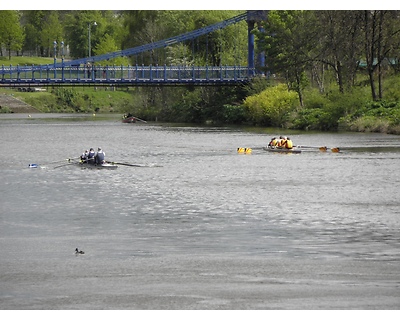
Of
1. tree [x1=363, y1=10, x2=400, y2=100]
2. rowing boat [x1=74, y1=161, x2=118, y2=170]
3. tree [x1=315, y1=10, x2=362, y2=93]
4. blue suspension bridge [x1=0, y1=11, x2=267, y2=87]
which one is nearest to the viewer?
rowing boat [x1=74, y1=161, x2=118, y2=170]

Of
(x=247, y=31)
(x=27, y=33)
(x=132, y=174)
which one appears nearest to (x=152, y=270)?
(x=132, y=174)

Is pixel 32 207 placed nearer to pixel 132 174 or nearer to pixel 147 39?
pixel 132 174

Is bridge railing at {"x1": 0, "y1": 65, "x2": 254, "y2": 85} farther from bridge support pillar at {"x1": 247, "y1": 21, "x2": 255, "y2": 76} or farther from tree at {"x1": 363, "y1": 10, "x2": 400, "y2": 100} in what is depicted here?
tree at {"x1": 363, "y1": 10, "x2": 400, "y2": 100}

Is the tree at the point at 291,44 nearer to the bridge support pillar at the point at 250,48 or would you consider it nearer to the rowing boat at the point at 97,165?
the bridge support pillar at the point at 250,48

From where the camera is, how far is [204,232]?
30.8 meters

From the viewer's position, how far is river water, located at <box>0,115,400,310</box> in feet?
74.0

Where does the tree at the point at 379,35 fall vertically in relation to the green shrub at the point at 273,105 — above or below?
above

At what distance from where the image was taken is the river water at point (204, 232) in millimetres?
22547

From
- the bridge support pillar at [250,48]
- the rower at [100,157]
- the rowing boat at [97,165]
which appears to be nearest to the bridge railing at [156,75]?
the bridge support pillar at [250,48]

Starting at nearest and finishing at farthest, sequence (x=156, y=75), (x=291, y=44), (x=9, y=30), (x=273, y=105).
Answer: (x=273, y=105) → (x=291, y=44) → (x=156, y=75) → (x=9, y=30)

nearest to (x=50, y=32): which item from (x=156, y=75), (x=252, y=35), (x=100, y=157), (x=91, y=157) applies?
(x=156, y=75)

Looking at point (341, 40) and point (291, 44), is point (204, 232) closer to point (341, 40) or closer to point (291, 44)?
point (341, 40)

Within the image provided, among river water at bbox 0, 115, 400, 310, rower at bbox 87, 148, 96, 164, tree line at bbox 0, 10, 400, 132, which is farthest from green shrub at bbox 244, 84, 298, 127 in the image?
rower at bbox 87, 148, 96, 164
